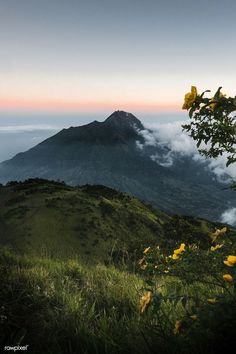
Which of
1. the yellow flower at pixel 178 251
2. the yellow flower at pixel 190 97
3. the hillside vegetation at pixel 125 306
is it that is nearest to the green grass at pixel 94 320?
the hillside vegetation at pixel 125 306

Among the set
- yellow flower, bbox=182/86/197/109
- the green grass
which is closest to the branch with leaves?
yellow flower, bbox=182/86/197/109

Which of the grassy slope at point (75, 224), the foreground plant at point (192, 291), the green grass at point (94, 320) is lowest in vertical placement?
the grassy slope at point (75, 224)

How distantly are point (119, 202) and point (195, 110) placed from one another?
2454 centimetres

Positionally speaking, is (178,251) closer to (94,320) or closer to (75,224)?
(94,320)

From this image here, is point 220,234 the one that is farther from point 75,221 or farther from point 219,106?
point 75,221

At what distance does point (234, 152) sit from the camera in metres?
3.65

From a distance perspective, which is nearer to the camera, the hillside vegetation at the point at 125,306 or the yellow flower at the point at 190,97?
the yellow flower at the point at 190,97

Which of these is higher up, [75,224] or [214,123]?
[214,123]

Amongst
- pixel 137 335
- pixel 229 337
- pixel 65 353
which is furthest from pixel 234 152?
pixel 65 353

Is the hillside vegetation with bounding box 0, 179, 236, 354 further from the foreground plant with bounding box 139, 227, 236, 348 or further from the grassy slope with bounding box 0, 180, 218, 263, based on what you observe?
the grassy slope with bounding box 0, 180, 218, 263

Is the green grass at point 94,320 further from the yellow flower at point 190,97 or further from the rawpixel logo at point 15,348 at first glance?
the yellow flower at point 190,97

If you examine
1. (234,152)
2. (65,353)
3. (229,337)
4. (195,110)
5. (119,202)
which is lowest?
(119,202)

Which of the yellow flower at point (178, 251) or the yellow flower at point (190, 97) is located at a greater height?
the yellow flower at point (190, 97)

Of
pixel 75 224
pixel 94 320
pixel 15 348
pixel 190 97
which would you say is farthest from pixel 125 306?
pixel 75 224
